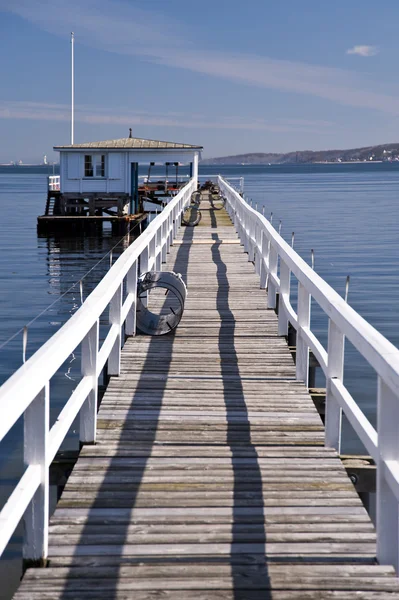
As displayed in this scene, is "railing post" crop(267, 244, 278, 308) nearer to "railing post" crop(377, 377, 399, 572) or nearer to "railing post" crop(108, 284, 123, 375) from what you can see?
"railing post" crop(108, 284, 123, 375)

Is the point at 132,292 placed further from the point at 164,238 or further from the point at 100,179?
the point at 100,179

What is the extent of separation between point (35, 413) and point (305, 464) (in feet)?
7.32

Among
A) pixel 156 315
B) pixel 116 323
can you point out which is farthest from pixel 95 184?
pixel 116 323

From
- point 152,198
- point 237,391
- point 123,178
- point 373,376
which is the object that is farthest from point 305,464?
point 152,198

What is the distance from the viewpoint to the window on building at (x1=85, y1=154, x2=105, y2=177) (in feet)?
137

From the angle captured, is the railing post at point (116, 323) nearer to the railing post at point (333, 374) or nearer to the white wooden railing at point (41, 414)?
the white wooden railing at point (41, 414)

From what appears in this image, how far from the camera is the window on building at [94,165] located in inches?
1642

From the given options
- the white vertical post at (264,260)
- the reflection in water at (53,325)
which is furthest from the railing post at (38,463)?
the white vertical post at (264,260)

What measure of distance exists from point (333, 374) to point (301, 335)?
5.46ft

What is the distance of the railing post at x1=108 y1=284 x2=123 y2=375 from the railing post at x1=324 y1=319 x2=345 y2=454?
91.8 inches

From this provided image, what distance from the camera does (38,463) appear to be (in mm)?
4211

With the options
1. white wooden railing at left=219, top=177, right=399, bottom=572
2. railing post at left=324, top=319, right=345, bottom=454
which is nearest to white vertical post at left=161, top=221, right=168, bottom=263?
white wooden railing at left=219, top=177, right=399, bottom=572

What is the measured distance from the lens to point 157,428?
252 inches

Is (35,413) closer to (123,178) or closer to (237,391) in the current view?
(237,391)
